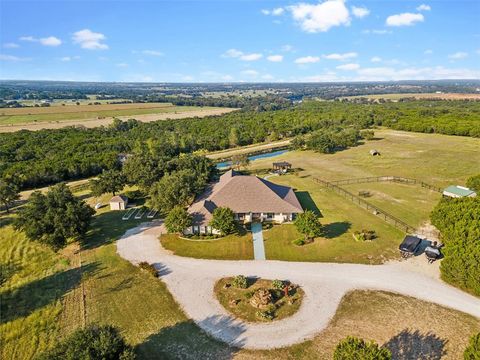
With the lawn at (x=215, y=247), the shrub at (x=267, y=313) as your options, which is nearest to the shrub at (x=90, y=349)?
the shrub at (x=267, y=313)

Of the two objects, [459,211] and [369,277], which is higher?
[459,211]

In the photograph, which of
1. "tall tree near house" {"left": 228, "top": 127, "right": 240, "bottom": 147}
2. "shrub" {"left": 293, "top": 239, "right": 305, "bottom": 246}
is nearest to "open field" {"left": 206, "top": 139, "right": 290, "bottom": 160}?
"tall tree near house" {"left": 228, "top": 127, "right": 240, "bottom": 147}

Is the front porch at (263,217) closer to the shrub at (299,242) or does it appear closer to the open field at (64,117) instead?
the shrub at (299,242)

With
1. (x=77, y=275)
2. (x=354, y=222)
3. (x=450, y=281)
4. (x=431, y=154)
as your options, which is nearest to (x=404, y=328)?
(x=450, y=281)

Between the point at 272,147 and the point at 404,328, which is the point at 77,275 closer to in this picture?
the point at 404,328

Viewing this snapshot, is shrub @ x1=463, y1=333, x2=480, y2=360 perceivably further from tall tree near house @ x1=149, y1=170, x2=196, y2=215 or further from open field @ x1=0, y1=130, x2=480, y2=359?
tall tree near house @ x1=149, y1=170, x2=196, y2=215

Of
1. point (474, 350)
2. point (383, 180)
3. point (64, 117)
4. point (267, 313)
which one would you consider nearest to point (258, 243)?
point (267, 313)
